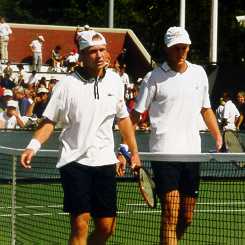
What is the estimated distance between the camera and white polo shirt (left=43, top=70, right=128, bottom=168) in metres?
8.17

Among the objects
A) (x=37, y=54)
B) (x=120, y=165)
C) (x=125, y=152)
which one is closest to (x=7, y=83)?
(x=37, y=54)

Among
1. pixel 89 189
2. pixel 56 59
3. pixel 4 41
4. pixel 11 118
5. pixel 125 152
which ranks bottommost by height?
pixel 89 189

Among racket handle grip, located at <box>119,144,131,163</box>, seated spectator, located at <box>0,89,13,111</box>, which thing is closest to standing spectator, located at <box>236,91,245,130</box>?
seated spectator, located at <box>0,89,13,111</box>

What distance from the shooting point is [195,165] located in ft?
30.0

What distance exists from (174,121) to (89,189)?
1.20m

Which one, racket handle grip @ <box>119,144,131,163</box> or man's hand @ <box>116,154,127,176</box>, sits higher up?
racket handle grip @ <box>119,144,131,163</box>

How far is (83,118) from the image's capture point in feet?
→ 26.8

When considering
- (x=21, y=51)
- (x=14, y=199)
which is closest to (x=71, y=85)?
(x=14, y=199)

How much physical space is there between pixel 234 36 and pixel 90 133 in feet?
172

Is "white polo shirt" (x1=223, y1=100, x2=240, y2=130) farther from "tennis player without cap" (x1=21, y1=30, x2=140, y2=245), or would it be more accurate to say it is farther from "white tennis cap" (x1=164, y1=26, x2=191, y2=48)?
"tennis player without cap" (x1=21, y1=30, x2=140, y2=245)

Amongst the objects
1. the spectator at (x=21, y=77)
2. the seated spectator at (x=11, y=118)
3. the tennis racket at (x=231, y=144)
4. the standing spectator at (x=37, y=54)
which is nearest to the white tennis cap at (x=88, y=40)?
the tennis racket at (x=231, y=144)

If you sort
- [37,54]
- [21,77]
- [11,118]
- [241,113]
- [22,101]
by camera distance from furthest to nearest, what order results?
[37,54]
[21,77]
[241,113]
[22,101]
[11,118]

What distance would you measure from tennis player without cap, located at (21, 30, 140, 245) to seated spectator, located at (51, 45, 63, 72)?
27631 mm

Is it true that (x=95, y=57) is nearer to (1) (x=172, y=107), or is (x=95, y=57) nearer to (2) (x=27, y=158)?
(2) (x=27, y=158)
